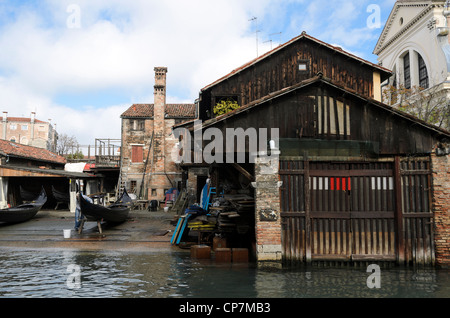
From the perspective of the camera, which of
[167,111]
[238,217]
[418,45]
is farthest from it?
[167,111]

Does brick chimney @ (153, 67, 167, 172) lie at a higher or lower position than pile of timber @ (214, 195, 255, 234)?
higher

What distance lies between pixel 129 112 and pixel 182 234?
1815 centimetres

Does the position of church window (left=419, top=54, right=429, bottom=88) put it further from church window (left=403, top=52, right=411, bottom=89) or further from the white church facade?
church window (left=403, top=52, right=411, bottom=89)

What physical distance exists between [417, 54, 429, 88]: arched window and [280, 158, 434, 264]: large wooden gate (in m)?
15.2

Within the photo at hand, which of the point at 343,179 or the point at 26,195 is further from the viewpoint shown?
the point at 26,195

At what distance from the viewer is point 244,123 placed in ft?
25.5

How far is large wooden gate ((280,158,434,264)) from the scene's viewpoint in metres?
7.34

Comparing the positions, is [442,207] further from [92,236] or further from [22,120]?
[22,120]

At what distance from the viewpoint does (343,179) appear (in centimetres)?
761

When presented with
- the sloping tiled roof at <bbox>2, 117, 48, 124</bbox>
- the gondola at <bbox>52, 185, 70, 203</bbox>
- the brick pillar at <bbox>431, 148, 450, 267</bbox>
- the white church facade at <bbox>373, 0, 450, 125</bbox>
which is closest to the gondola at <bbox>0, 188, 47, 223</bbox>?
the gondola at <bbox>52, 185, 70, 203</bbox>

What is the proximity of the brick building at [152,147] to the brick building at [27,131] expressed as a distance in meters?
42.4

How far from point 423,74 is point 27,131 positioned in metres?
66.1

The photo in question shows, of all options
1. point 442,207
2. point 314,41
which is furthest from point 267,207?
point 314,41

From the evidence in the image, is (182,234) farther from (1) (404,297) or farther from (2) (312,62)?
(2) (312,62)
